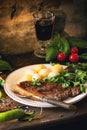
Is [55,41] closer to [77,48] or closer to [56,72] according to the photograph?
[77,48]

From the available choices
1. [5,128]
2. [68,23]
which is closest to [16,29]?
[68,23]

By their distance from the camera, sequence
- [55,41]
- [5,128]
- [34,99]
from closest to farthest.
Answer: [5,128], [34,99], [55,41]

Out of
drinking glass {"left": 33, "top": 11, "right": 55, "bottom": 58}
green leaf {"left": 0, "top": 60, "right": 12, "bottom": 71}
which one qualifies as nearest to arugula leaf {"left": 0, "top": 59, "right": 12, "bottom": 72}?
green leaf {"left": 0, "top": 60, "right": 12, "bottom": 71}

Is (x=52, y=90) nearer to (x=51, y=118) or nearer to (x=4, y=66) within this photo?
(x=51, y=118)

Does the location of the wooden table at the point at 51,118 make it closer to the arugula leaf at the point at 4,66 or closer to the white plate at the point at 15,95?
the white plate at the point at 15,95

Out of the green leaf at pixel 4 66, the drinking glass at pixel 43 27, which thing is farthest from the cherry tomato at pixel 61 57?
the green leaf at pixel 4 66

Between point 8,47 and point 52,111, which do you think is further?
point 8,47

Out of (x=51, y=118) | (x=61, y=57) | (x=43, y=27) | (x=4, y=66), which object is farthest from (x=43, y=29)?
(x=51, y=118)
